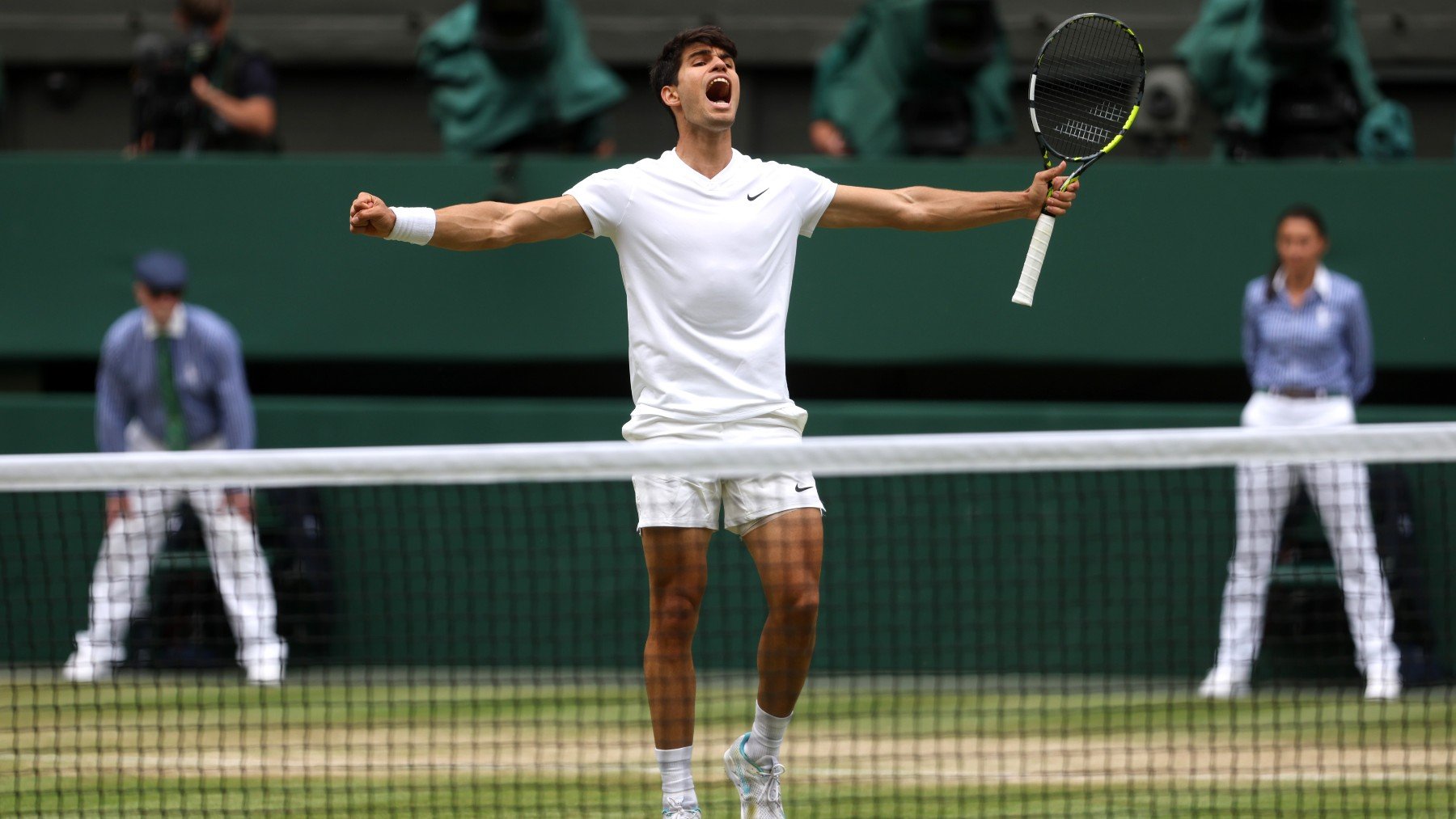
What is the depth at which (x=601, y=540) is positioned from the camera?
762 cm

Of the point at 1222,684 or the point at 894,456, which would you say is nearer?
the point at 894,456

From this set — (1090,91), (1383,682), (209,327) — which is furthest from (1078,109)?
(209,327)

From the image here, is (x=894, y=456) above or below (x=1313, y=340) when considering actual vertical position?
below

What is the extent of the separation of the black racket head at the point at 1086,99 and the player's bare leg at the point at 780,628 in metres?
1.23

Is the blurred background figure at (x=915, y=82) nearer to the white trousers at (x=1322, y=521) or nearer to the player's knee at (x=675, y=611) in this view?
the white trousers at (x=1322, y=521)

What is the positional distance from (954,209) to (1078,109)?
0.84 metres

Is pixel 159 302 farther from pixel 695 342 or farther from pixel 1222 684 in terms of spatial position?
pixel 1222 684

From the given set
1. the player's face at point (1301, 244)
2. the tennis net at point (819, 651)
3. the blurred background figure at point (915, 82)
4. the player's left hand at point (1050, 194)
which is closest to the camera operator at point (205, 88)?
the tennis net at point (819, 651)

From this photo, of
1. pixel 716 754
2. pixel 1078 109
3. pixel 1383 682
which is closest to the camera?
pixel 1078 109

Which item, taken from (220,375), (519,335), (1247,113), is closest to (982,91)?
(1247,113)

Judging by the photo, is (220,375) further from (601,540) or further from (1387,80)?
(1387,80)

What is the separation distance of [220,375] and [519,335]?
1.26m

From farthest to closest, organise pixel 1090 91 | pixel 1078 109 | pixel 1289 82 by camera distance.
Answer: pixel 1289 82 < pixel 1090 91 < pixel 1078 109

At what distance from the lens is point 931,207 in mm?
4562
